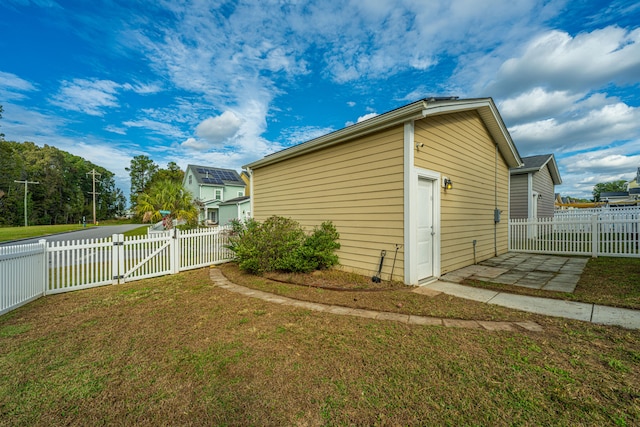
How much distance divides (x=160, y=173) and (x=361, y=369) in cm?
4861

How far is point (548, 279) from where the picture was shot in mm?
5293

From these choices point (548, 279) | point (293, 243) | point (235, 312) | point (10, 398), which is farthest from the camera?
point (293, 243)

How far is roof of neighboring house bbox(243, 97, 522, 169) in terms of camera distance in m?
4.72

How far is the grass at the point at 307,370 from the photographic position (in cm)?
177

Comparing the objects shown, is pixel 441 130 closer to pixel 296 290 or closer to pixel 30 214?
pixel 296 290

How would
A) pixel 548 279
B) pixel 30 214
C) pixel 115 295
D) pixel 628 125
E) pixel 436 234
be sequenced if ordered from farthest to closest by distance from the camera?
pixel 30 214 < pixel 628 125 < pixel 436 234 < pixel 548 279 < pixel 115 295

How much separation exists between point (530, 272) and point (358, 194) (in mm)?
4612

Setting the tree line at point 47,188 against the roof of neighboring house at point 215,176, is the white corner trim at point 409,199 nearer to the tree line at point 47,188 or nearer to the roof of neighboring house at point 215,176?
the roof of neighboring house at point 215,176

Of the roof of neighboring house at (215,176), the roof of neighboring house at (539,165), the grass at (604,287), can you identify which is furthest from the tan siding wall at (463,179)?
the roof of neighboring house at (215,176)

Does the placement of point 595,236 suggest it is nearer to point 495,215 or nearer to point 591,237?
point 591,237

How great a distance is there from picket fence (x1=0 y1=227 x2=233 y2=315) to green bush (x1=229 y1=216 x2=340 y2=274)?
1.76m

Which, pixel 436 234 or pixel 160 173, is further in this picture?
pixel 160 173

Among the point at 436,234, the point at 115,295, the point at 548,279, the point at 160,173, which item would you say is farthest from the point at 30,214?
the point at 548,279

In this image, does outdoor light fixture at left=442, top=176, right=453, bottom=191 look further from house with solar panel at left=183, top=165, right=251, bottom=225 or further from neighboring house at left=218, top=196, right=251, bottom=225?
house with solar panel at left=183, top=165, right=251, bottom=225
